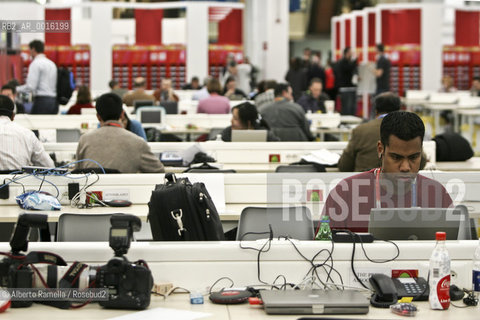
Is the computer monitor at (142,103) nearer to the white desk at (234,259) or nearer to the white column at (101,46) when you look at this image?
the white desk at (234,259)

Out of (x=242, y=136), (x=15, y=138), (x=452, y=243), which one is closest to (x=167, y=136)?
(x=242, y=136)

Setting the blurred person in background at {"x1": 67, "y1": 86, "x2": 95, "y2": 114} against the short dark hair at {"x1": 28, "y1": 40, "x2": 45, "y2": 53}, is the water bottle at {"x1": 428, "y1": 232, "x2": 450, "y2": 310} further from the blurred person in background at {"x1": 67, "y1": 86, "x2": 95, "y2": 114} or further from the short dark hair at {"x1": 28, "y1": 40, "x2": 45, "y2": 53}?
the short dark hair at {"x1": 28, "y1": 40, "x2": 45, "y2": 53}

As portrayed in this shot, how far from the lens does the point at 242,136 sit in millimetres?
7922

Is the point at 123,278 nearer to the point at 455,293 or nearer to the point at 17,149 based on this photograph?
the point at 455,293

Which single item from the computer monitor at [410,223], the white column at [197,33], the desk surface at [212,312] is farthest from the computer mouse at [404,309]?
the white column at [197,33]

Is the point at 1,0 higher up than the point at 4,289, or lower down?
higher up

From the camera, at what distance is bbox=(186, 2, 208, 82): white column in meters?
21.3

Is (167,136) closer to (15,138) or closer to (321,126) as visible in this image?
(321,126)

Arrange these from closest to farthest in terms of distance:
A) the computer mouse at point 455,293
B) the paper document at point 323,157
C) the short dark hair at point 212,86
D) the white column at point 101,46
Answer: the computer mouse at point 455,293
the paper document at point 323,157
the short dark hair at point 212,86
the white column at point 101,46

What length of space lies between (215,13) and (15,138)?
16.3 m

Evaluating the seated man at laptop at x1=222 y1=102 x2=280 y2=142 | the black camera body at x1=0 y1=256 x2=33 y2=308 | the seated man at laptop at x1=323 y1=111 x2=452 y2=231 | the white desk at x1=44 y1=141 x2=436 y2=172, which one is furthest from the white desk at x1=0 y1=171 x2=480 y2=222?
the seated man at laptop at x1=222 y1=102 x2=280 y2=142

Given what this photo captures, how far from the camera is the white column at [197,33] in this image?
2127cm

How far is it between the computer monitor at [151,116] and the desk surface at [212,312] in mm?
7754

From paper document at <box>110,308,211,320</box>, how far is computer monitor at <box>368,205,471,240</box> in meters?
0.89
